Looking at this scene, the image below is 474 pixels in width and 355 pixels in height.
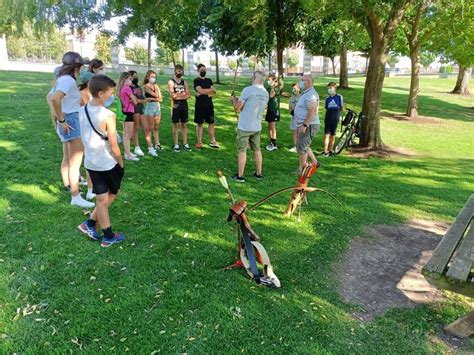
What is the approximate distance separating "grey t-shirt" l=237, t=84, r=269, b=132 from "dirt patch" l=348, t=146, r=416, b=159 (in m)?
4.00

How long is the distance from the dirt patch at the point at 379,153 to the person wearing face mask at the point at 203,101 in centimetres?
346

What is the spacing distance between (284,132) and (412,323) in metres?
8.54

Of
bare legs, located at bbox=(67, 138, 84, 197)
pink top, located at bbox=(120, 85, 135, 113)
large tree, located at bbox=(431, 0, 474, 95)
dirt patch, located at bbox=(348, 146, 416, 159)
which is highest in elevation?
large tree, located at bbox=(431, 0, 474, 95)

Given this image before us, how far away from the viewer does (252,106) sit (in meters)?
6.16

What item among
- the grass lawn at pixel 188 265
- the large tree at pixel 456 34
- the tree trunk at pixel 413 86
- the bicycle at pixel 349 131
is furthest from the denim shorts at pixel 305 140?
the tree trunk at pixel 413 86

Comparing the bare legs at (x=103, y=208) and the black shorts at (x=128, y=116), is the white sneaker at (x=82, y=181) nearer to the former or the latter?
the black shorts at (x=128, y=116)

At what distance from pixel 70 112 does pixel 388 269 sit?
3982mm

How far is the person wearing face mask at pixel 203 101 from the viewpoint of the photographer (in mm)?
7797

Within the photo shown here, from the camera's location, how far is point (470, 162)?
31.8 ft

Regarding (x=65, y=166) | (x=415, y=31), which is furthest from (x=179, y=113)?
(x=415, y=31)

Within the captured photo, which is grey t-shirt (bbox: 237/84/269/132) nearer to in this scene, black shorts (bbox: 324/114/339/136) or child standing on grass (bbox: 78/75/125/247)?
child standing on grass (bbox: 78/75/125/247)

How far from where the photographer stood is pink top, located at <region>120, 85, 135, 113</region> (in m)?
6.86

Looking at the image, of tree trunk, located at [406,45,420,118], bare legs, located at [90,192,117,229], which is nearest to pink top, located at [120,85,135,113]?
bare legs, located at [90,192,117,229]

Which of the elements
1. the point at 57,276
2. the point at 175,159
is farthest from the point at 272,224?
the point at 175,159
